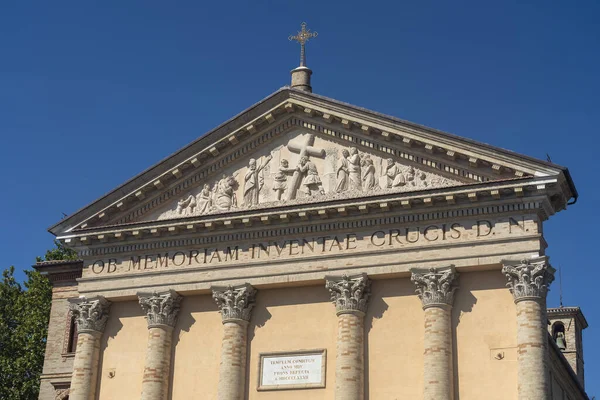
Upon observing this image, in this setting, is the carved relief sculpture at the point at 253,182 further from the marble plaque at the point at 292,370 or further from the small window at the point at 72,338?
the small window at the point at 72,338

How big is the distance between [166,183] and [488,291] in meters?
11.0

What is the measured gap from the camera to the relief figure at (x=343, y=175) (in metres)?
31.0

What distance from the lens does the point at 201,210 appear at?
32.8 metres

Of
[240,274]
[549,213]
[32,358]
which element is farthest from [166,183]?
[32,358]

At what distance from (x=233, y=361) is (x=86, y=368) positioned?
17.0ft

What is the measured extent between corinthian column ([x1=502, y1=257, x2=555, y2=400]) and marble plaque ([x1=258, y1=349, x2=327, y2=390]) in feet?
19.0

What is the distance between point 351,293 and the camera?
2981 cm

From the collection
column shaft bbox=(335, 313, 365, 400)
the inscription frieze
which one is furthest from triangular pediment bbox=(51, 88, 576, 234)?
column shaft bbox=(335, 313, 365, 400)

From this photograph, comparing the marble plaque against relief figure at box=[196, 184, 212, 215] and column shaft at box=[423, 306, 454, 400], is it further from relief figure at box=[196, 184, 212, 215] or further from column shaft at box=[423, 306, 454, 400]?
relief figure at box=[196, 184, 212, 215]

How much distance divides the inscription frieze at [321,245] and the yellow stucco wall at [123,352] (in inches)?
54.4

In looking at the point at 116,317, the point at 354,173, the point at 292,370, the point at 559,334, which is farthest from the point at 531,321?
the point at 559,334

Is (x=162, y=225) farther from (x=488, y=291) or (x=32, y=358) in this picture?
(x=32, y=358)

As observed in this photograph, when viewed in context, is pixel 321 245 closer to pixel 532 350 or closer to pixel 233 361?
pixel 233 361

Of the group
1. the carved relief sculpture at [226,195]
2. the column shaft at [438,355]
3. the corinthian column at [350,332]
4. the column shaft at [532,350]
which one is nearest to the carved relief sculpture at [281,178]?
the carved relief sculpture at [226,195]
